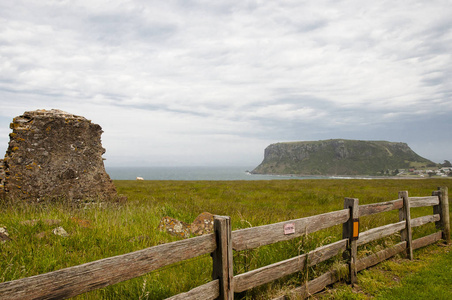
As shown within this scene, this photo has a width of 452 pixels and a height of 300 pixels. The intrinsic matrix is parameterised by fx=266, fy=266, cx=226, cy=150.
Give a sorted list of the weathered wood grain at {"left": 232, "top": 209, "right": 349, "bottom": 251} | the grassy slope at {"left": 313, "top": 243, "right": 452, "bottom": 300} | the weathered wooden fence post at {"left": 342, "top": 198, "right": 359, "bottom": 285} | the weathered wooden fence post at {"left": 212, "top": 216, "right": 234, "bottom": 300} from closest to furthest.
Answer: the weathered wooden fence post at {"left": 212, "top": 216, "right": 234, "bottom": 300} → the weathered wood grain at {"left": 232, "top": 209, "right": 349, "bottom": 251} → the grassy slope at {"left": 313, "top": 243, "right": 452, "bottom": 300} → the weathered wooden fence post at {"left": 342, "top": 198, "right": 359, "bottom": 285}

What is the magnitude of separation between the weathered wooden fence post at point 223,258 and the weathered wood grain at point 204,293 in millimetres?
69

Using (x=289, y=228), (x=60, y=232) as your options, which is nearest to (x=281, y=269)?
(x=289, y=228)

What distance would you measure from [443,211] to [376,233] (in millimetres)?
3909

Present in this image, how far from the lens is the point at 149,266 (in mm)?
2906

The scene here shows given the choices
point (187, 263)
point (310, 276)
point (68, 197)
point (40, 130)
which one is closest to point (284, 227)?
point (310, 276)

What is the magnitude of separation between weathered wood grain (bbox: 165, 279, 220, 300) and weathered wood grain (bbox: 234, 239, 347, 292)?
1.20 ft

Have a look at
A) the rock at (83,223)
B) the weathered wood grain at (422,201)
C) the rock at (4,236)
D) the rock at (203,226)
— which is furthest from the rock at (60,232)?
the weathered wood grain at (422,201)

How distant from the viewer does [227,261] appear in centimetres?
346

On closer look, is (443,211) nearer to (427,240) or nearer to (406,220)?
(427,240)

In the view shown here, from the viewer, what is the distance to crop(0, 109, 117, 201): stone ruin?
827cm

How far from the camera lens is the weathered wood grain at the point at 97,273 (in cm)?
215

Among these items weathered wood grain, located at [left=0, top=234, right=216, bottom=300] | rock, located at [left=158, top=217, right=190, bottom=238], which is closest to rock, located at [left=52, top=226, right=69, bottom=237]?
rock, located at [left=158, top=217, right=190, bottom=238]

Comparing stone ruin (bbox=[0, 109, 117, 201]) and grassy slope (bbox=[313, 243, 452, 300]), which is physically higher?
stone ruin (bbox=[0, 109, 117, 201])

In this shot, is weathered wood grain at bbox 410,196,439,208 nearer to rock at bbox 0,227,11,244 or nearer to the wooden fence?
the wooden fence
